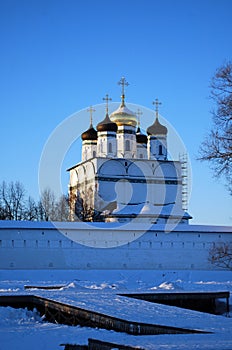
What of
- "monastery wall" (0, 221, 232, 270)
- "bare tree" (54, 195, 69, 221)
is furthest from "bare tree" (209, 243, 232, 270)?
"bare tree" (54, 195, 69, 221)

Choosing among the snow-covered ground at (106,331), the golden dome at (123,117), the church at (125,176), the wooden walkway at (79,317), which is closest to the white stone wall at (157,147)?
the church at (125,176)

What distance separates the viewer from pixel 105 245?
2334cm

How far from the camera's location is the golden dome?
A: 3797cm

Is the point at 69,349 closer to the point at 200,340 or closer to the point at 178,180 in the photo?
the point at 200,340

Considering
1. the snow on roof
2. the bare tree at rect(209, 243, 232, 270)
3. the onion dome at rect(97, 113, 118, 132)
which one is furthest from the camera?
the onion dome at rect(97, 113, 118, 132)

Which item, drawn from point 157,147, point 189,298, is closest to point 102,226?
point 189,298

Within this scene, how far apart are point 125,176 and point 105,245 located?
43.9 ft

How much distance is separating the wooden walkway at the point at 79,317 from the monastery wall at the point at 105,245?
436 inches

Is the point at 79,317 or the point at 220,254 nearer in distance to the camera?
the point at 79,317

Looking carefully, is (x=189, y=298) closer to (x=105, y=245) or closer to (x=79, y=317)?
(x=79, y=317)

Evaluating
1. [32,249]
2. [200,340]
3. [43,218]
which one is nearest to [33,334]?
[200,340]

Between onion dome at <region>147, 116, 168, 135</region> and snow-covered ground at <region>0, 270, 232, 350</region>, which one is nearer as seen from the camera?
snow-covered ground at <region>0, 270, 232, 350</region>

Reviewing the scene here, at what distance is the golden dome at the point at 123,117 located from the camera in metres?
38.0

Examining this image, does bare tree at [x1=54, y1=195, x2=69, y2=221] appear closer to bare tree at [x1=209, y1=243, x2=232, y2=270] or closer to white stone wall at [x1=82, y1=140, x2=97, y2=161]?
white stone wall at [x1=82, y1=140, x2=97, y2=161]
